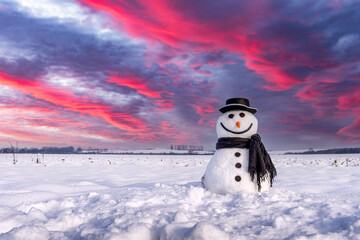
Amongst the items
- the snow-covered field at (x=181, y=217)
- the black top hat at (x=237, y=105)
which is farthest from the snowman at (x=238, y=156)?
the snow-covered field at (x=181, y=217)

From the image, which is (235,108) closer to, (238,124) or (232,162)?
(238,124)

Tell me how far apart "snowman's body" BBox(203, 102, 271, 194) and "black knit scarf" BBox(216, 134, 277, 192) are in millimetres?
65

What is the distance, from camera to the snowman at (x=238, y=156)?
14.5ft

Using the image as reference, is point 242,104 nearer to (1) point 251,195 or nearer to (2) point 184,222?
Result: (1) point 251,195

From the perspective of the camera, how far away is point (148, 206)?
3.71m

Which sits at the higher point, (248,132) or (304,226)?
(248,132)

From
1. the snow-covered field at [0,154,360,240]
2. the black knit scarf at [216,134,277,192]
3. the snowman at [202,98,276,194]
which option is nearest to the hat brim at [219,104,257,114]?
the snowman at [202,98,276,194]

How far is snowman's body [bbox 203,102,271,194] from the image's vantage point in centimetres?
443

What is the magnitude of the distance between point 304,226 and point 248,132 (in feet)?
6.76

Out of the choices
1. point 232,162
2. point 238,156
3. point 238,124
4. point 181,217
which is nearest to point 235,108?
point 238,124

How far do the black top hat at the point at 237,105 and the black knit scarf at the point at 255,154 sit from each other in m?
0.48

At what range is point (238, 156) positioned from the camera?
458 cm

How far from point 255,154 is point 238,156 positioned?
276 mm

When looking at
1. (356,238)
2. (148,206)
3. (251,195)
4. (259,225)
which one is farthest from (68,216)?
(356,238)
